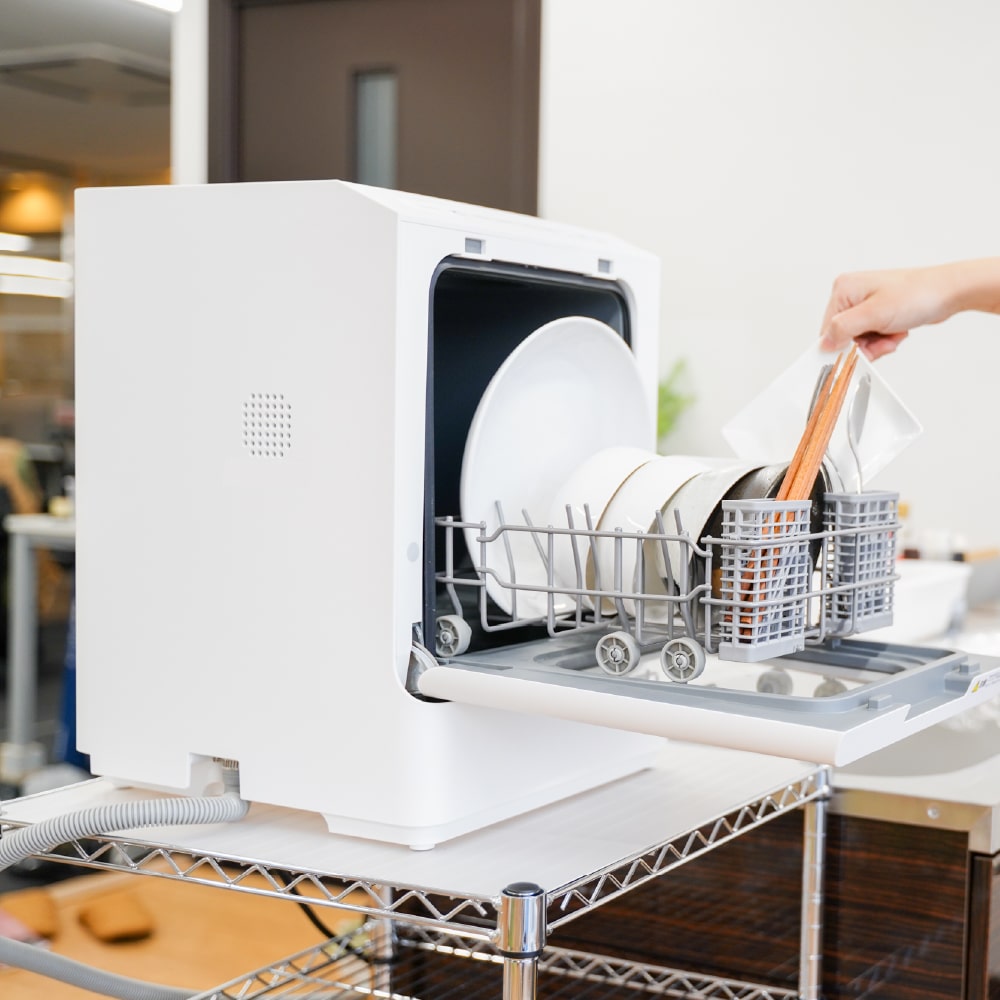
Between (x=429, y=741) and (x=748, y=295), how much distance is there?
5.62 feet

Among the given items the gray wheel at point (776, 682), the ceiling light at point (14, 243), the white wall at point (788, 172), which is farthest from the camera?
the ceiling light at point (14, 243)

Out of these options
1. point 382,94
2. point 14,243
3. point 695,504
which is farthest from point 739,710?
point 382,94

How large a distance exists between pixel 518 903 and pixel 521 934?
2cm

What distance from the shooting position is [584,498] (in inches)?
38.1

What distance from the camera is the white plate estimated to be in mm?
953

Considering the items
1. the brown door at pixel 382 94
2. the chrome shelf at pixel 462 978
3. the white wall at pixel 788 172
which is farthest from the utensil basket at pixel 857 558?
the brown door at pixel 382 94

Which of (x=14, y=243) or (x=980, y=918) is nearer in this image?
(x=980, y=918)

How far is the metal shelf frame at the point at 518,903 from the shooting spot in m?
0.82

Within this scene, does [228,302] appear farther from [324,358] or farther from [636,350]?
[636,350]

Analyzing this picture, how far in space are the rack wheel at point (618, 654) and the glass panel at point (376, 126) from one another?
217cm

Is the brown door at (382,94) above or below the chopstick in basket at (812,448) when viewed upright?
above

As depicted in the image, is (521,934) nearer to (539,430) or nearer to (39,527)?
(539,430)

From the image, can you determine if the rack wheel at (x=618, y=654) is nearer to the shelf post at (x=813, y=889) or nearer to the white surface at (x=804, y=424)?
the white surface at (x=804, y=424)

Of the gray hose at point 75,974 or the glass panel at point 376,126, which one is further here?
the glass panel at point 376,126
